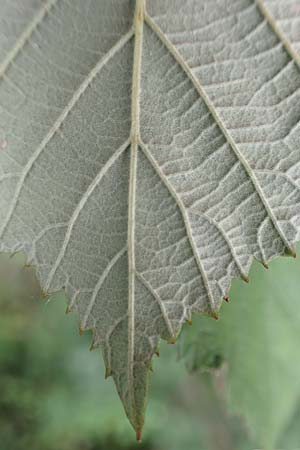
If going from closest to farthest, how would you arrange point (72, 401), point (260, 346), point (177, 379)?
point (260, 346) < point (177, 379) < point (72, 401)

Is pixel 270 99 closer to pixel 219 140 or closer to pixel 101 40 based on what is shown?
pixel 219 140

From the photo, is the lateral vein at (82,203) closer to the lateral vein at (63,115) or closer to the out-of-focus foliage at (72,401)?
the lateral vein at (63,115)

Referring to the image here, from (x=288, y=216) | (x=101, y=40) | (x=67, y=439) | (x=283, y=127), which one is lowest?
(x=67, y=439)

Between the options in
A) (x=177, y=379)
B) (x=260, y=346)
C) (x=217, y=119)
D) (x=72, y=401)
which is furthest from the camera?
(x=72, y=401)

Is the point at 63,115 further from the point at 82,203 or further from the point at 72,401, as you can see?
the point at 72,401

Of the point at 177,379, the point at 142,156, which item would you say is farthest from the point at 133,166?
the point at 177,379

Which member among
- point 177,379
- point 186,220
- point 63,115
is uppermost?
point 63,115

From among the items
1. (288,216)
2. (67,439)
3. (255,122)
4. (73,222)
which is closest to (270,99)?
(255,122)
